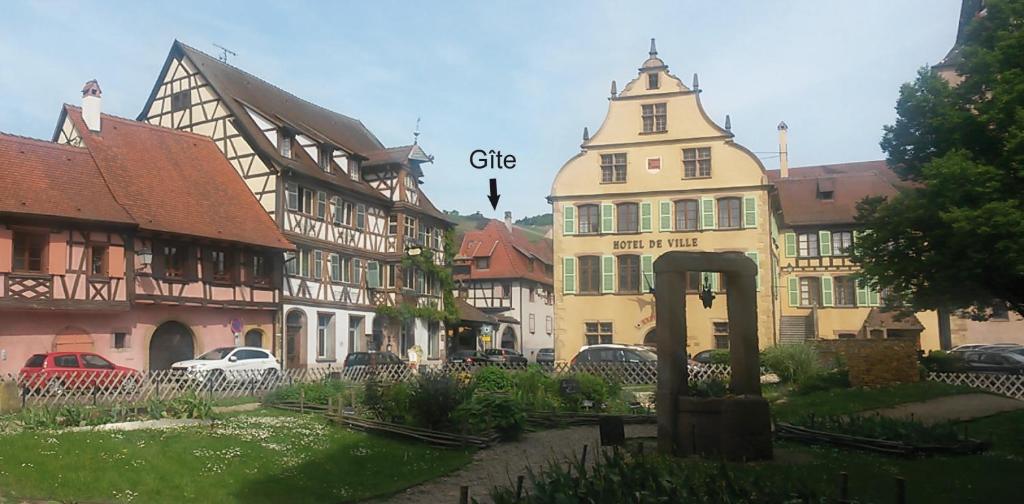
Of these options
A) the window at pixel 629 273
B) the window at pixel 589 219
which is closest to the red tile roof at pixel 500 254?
the window at pixel 589 219

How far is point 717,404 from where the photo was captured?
13930 millimetres

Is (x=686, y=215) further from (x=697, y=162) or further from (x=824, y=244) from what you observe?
(x=824, y=244)

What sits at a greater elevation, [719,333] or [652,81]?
[652,81]

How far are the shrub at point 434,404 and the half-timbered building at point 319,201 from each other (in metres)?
23.7

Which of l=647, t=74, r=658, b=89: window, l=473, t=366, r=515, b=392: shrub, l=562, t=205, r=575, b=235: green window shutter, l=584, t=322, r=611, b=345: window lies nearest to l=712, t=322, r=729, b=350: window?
l=584, t=322, r=611, b=345: window

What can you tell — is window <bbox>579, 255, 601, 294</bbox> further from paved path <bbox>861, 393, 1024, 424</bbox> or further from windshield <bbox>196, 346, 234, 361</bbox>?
paved path <bbox>861, 393, 1024, 424</bbox>

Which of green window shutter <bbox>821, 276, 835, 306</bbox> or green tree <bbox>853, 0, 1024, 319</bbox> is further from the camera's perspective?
green window shutter <bbox>821, 276, 835, 306</bbox>

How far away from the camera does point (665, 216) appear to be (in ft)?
152

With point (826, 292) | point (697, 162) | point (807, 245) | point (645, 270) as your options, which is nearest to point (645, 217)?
point (645, 270)

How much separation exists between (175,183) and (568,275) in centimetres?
2018

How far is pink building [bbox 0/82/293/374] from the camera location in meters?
30.0

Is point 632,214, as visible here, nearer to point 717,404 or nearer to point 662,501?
point 717,404

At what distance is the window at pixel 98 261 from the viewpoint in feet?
104

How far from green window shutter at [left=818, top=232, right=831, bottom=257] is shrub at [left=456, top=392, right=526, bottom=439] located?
40.8 metres
